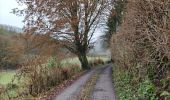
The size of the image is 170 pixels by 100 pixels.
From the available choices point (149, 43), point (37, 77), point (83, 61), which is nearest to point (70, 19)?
point (83, 61)

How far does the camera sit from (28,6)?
119 ft

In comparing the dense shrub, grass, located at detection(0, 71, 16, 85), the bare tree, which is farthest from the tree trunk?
the dense shrub

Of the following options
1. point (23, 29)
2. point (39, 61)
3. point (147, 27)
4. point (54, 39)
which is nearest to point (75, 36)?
point (54, 39)

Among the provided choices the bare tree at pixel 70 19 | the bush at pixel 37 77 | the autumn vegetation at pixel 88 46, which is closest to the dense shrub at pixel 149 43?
the autumn vegetation at pixel 88 46

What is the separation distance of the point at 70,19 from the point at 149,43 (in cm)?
2427

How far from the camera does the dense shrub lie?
35.9 feet

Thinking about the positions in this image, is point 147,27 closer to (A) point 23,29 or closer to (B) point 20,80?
(B) point 20,80

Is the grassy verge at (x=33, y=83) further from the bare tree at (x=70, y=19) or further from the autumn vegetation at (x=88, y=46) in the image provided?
the bare tree at (x=70, y=19)

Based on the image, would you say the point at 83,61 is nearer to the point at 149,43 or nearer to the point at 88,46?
the point at 88,46

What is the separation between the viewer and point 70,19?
3675 centimetres

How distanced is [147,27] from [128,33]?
3.27 metres

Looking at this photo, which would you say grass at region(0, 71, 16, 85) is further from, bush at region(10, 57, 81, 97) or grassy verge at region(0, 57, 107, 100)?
bush at region(10, 57, 81, 97)

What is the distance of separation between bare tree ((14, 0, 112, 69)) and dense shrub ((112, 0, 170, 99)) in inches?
795

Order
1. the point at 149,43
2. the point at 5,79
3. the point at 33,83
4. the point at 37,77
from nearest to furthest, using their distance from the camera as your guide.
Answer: the point at 149,43
the point at 33,83
the point at 37,77
the point at 5,79
